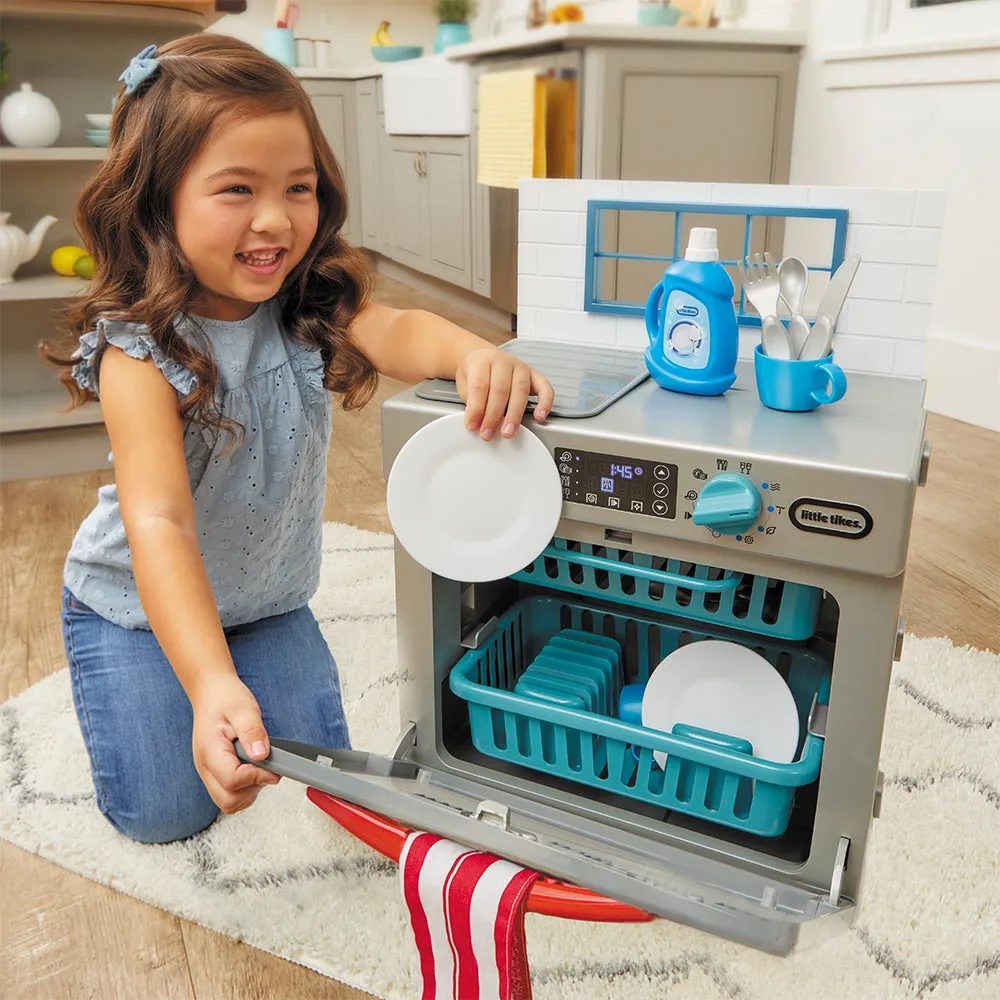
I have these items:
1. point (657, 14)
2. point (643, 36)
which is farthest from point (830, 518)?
point (657, 14)

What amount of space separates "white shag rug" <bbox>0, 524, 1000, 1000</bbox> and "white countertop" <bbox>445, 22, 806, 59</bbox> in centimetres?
193

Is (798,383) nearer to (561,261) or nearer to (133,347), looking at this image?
(561,261)

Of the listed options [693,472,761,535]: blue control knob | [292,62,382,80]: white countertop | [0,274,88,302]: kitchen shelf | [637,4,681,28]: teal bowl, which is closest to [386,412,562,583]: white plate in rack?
[693,472,761,535]: blue control knob

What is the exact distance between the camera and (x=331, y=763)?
25.3 inches

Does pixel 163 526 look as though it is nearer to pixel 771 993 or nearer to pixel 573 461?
pixel 573 461

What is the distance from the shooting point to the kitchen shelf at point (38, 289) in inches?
84.9

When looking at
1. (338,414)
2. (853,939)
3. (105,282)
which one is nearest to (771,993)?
(853,939)

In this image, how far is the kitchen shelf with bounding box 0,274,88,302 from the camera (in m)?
2.16

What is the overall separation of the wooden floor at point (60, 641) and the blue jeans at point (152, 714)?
97mm

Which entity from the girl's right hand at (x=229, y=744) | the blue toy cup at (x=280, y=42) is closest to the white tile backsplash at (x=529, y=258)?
the girl's right hand at (x=229, y=744)

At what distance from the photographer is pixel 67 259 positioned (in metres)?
2.28

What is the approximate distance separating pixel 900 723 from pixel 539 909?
872mm

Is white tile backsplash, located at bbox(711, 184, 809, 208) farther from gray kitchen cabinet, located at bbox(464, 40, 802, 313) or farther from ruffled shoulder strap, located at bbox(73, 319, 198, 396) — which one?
gray kitchen cabinet, located at bbox(464, 40, 802, 313)

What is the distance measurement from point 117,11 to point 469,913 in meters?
2.11
